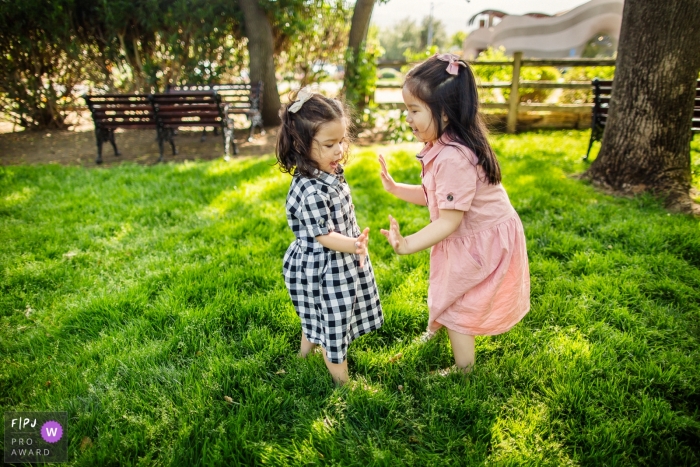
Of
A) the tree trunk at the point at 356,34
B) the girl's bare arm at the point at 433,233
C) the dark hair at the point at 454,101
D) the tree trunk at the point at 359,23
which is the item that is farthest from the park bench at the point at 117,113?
the girl's bare arm at the point at 433,233

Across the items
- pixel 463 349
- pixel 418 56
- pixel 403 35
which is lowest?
pixel 463 349

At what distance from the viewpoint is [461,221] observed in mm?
1922

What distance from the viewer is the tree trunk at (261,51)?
332 inches

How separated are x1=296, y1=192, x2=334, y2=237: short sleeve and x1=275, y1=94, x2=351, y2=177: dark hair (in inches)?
5.1

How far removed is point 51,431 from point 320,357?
49.7 inches

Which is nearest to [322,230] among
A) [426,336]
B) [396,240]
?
[396,240]

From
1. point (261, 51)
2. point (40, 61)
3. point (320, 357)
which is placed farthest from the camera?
point (40, 61)

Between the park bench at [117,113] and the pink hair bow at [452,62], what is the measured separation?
20.0 feet

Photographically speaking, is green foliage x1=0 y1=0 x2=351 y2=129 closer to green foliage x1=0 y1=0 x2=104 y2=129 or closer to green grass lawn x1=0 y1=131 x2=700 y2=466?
green foliage x1=0 y1=0 x2=104 y2=129

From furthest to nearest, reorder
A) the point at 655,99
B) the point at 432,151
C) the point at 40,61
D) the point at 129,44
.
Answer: the point at 129,44, the point at 40,61, the point at 655,99, the point at 432,151

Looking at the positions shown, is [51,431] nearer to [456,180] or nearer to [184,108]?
[456,180]

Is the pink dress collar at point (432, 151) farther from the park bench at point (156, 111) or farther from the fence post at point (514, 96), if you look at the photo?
the fence post at point (514, 96)

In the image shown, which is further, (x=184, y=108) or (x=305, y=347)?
(x=184, y=108)

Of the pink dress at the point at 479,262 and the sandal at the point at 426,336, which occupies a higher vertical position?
the pink dress at the point at 479,262
